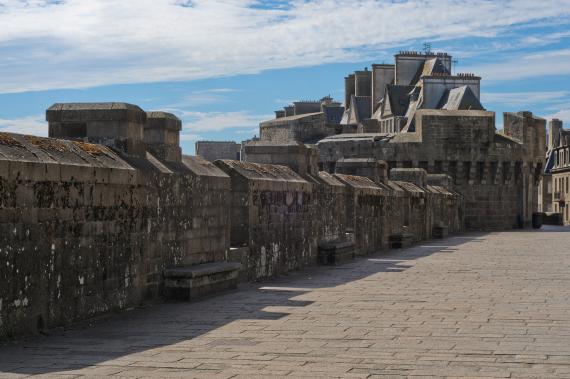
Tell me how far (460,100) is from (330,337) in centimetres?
5483

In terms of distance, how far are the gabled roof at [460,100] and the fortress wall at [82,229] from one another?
4976 centimetres

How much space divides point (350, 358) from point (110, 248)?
9.84 feet

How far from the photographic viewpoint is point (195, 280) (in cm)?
949

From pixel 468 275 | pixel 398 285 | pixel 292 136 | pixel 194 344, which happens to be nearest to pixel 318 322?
pixel 194 344

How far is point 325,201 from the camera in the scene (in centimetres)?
1609

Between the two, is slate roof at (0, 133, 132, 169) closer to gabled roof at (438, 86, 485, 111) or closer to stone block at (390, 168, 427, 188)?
stone block at (390, 168, 427, 188)

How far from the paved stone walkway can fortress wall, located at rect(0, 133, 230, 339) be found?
290 millimetres

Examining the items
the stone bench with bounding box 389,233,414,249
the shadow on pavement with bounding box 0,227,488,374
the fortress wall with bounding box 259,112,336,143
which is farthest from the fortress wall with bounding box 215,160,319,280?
the fortress wall with bounding box 259,112,336,143

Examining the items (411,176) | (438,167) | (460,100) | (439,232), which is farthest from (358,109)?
(439,232)

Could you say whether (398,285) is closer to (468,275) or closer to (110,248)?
(468,275)

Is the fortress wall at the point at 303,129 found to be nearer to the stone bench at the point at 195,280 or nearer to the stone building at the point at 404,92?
the stone building at the point at 404,92

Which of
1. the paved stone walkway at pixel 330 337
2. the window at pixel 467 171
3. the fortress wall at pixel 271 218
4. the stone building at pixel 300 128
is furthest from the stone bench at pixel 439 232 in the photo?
the stone building at pixel 300 128

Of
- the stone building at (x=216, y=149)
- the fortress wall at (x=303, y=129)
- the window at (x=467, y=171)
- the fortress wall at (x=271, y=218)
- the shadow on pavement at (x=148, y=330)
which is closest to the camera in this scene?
the shadow on pavement at (x=148, y=330)

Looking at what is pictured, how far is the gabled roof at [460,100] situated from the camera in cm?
5972
